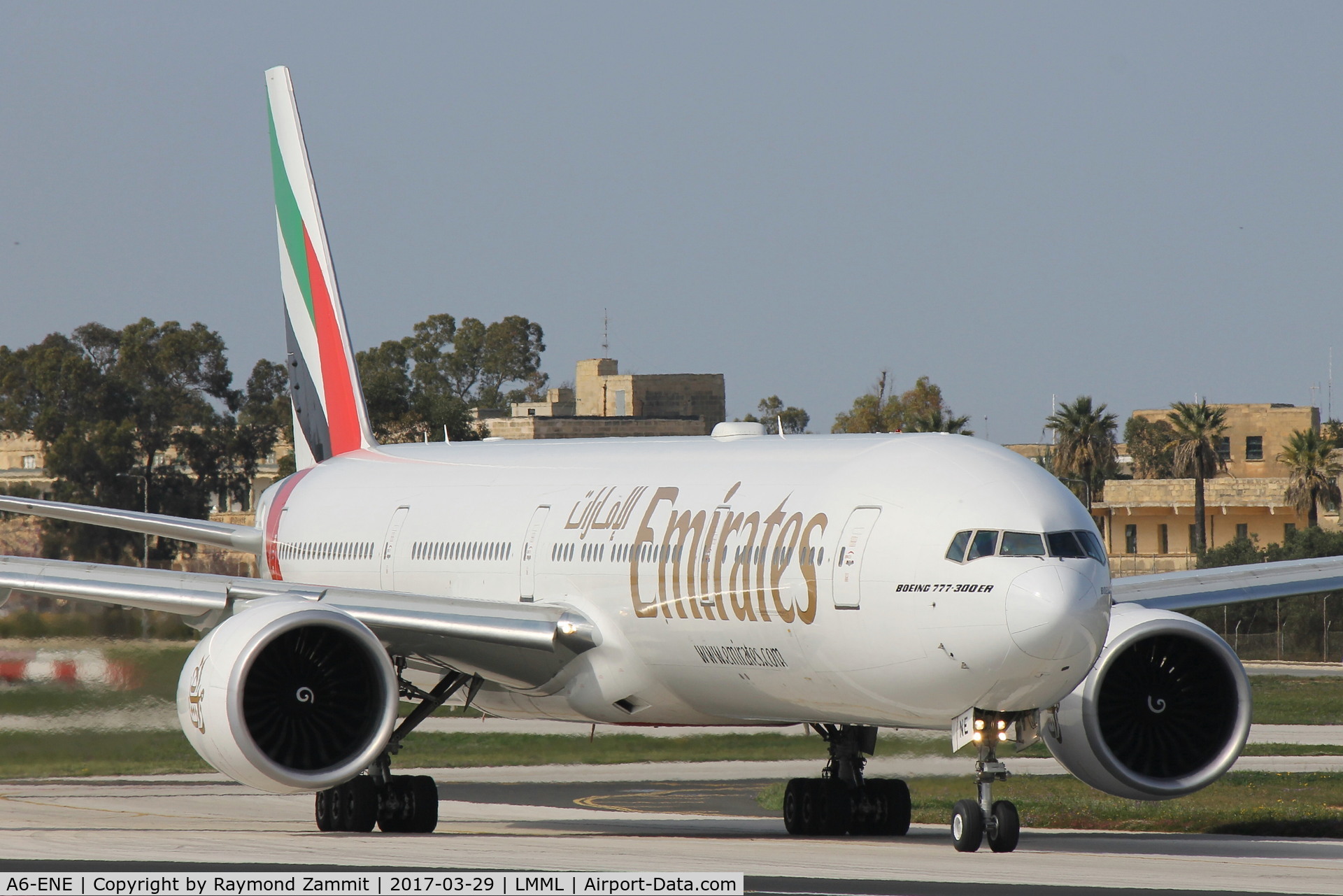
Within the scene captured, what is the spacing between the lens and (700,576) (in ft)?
61.8

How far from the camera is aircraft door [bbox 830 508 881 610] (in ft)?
55.3

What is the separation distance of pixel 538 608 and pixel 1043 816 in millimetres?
6804

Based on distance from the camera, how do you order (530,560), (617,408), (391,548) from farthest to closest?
(617,408) < (391,548) < (530,560)

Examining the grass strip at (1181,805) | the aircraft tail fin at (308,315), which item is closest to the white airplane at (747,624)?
the grass strip at (1181,805)

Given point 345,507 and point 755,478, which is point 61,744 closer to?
point 345,507

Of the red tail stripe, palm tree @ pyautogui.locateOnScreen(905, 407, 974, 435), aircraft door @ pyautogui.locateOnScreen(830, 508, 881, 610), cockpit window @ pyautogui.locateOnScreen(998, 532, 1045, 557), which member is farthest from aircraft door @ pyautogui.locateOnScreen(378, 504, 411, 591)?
palm tree @ pyautogui.locateOnScreen(905, 407, 974, 435)

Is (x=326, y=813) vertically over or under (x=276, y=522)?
under

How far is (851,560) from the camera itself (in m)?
17.0

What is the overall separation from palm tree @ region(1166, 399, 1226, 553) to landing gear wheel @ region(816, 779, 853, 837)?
63474 millimetres

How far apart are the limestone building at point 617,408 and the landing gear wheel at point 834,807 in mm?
56824

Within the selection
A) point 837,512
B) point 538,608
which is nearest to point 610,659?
point 538,608

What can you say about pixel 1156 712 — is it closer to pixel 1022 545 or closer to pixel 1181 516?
pixel 1022 545

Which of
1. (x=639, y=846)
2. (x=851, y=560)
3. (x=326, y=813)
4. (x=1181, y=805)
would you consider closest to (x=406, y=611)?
(x=326, y=813)

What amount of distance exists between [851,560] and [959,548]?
115cm
